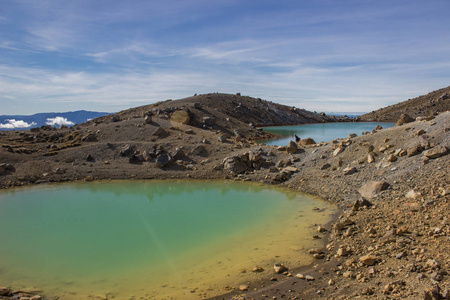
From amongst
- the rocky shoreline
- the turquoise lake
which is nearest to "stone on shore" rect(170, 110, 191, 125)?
the rocky shoreline

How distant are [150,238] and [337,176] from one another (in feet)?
36.7

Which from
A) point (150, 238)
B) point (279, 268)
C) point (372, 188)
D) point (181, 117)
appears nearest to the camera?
point (279, 268)

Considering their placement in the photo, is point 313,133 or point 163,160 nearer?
point 163,160

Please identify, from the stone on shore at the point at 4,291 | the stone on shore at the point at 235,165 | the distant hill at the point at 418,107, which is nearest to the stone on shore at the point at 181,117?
the stone on shore at the point at 235,165

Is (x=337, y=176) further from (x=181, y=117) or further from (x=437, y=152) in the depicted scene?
(x=181, y=117)

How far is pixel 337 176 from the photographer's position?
17672mm

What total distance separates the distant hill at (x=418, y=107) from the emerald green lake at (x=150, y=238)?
69618 millimetres

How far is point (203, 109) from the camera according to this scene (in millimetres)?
48562

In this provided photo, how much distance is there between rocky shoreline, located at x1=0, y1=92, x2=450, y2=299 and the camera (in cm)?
782

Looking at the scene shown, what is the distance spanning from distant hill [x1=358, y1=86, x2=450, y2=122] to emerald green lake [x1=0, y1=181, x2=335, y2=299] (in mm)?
69618

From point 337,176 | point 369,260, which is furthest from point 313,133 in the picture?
point 369,260

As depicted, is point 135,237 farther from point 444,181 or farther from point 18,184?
point 18,184

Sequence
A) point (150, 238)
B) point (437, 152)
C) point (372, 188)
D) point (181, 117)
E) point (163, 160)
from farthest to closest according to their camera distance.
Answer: point (181, 117) → point (163, 160) → point (372, 188) → point (437, 152) → point (150, 238)

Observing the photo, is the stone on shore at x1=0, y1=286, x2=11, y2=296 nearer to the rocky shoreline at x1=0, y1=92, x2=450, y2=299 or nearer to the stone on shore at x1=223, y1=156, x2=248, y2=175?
the rocky shoreline at x1=0, y1=92, x2=450, y2=299
